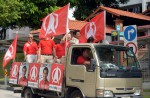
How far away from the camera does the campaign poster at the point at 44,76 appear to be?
1148 cm

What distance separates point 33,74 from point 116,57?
10.5ft

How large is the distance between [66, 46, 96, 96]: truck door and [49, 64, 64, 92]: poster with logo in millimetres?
250

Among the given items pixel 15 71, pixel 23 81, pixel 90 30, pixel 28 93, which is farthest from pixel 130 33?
pixel 15 71

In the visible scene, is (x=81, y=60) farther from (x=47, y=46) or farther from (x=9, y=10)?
(x=9, y=10)

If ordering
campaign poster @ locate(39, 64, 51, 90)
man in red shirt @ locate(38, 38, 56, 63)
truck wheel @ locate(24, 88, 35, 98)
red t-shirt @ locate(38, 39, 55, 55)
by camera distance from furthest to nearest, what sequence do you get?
truck wheel @ locate(24, 88, 35, 98)
red t-shirt @ locate(38, 39, 55, 55)
man in red shirt @ locate(38, 38, 56, 63)
campaign poster @ locate(39, 64, 51, 90)

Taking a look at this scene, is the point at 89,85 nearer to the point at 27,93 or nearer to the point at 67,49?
the point at 67,49

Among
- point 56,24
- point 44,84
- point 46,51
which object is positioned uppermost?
point 56,24

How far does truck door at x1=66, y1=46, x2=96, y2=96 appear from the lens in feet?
33.0

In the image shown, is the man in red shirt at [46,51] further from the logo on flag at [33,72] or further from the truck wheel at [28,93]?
the truck wheel at [28,93]

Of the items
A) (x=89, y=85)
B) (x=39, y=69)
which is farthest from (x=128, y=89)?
(x=39, y=69)

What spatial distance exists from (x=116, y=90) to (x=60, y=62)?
229 centimetres

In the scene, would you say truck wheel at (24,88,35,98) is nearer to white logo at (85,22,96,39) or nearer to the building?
Answer: white logo at (85,22,96,39)

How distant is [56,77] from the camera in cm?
1110

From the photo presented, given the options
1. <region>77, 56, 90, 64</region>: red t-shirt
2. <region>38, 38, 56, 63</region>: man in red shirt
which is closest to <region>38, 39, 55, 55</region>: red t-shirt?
<region>38, 38, 56, 63</region>: man in red shirt
